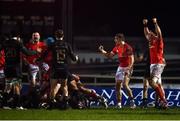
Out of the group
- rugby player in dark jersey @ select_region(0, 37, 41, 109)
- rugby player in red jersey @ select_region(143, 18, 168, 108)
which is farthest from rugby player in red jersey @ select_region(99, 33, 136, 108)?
rugby player in dark jersey @ select_region(0, 37, 41, 109)

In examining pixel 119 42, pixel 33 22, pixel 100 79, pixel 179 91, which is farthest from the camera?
pixel 33 22

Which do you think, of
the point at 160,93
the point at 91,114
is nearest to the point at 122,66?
the point at 160,93

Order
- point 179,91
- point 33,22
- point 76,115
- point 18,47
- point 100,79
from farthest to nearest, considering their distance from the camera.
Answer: point 33,22 → point 100,79 → point 179,91 → point 18,47 → point 76,115

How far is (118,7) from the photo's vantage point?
2306 centimetres

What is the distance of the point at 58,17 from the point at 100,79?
2.43m

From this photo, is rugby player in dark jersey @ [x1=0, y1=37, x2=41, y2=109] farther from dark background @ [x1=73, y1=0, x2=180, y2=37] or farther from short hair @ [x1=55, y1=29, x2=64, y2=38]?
dark background @ [x1=73, y1=0, x2=180, y2=37]

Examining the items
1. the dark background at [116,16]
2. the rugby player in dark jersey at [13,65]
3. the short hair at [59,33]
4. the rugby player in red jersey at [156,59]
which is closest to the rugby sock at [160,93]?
the rugby player in red jersey at [156,59]

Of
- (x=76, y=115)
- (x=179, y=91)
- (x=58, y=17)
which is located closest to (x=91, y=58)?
(x=58, y=17)

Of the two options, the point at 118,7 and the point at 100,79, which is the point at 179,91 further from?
the point at 118,7

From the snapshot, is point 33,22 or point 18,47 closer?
point 18,47

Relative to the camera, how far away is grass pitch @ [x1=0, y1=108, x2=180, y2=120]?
1477 centimetres

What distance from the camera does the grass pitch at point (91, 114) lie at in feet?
48.4

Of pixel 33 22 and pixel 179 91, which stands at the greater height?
pixel 33 22

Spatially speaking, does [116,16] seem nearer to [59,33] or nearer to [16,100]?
[59,33]
